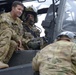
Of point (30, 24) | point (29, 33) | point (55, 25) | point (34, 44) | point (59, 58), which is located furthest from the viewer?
point (30, 24)

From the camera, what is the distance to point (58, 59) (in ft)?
16.8

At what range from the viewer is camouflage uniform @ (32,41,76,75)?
5.09m

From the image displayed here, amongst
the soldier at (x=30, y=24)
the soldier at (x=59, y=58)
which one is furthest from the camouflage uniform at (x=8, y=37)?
the soldier at (x=59, y=58)

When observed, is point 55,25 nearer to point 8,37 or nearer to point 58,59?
point 8,37

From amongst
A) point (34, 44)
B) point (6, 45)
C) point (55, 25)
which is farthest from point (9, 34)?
point (55, 25)

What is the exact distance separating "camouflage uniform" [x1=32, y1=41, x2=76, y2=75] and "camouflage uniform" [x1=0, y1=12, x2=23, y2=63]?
1.44m

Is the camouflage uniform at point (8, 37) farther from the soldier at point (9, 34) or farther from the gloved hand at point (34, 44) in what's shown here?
the gloved hand at point (34, 44)

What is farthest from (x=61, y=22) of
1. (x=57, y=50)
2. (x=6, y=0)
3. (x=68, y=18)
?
(x=6, y=0)

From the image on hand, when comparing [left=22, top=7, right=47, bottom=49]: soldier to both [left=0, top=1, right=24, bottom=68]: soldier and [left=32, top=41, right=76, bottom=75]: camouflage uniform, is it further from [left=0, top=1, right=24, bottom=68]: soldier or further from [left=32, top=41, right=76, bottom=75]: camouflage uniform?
[left=32, top=41, right=76, bottom=75]: camouflage uniform

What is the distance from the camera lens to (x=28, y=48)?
24.0ft

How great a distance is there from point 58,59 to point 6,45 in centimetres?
174

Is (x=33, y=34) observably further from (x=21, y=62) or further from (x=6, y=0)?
(x=6, y=0)

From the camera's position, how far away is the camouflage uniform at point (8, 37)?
665 cm

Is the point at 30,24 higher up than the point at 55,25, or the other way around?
the point at 55,25
